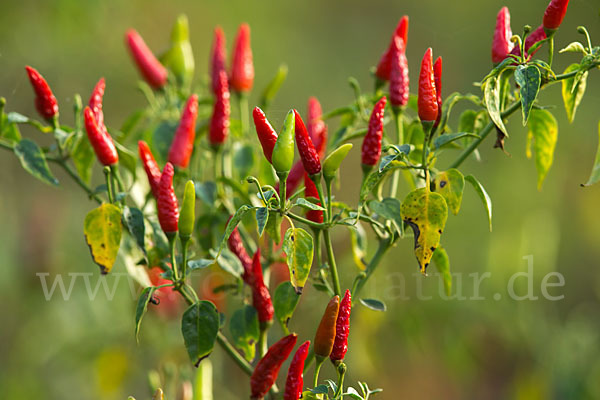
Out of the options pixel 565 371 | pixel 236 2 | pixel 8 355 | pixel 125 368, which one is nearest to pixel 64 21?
pixel 8 355

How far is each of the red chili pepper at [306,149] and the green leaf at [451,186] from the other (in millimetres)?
136

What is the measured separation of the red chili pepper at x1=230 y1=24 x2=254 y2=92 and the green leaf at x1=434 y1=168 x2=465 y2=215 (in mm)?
497

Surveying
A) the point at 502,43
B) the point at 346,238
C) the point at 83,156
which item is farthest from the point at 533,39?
the point at 346,238

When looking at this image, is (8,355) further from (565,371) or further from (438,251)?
(438,251)

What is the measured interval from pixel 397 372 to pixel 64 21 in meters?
2.02

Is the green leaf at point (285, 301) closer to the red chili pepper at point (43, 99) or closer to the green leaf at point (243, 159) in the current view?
the green leaf at point (243, 159)

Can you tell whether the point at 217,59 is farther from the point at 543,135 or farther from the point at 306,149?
the point at 543,135

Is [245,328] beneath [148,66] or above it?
beneath

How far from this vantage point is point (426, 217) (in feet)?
2.49

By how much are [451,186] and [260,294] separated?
0.29m

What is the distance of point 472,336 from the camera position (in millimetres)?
2082

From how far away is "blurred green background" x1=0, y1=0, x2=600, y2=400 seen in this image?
183 centimetres

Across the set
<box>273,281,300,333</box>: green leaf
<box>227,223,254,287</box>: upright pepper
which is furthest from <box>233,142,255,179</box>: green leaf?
<box>273,281,300,333</box>: green leaf

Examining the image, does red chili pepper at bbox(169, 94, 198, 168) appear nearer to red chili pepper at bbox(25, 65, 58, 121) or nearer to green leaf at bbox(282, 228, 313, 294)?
red chili pepper at bbox(25, 65, 58, 121)
